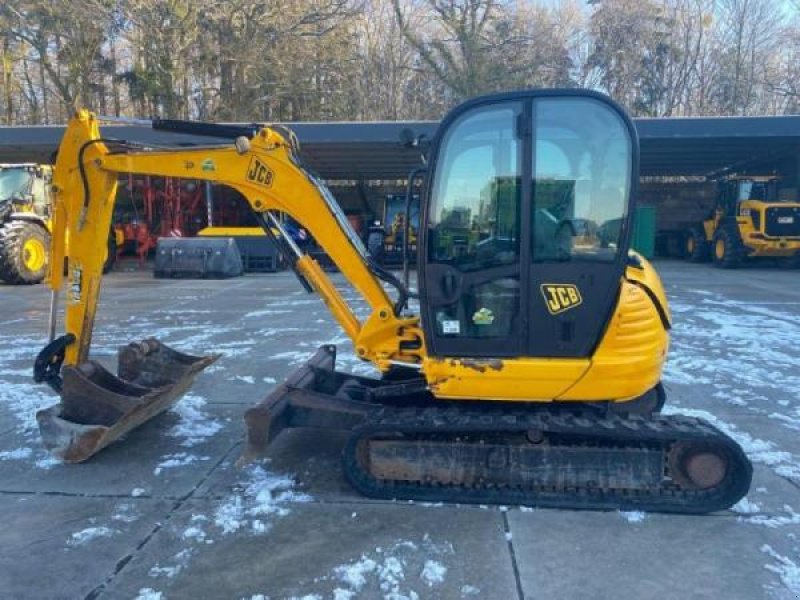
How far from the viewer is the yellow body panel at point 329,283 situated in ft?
12.6

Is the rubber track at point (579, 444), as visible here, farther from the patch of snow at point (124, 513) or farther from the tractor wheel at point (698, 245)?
the tractor wheel at point (698, 245)

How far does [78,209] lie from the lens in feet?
15.3

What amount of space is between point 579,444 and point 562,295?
2.84 feet

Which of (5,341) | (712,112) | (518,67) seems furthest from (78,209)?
(712,112)

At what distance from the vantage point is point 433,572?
3.12 m

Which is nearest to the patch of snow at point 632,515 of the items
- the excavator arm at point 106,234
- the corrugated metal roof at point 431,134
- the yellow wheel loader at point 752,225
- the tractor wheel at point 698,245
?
the excavator arm at point 106,234

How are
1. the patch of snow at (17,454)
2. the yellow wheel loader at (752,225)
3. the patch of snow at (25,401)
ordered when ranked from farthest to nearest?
the yellow wheel loader at (752,225) → the patch of snow at (25,401) → the patch of snow at (17,454)

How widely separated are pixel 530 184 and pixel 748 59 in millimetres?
37526

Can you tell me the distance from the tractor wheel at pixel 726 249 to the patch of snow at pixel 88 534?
19.6 m

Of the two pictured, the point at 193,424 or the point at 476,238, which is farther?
the point at 193,424

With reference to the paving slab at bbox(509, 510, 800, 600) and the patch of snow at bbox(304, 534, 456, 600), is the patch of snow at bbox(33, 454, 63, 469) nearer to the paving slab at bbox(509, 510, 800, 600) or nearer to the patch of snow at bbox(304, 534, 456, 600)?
the patch of snow at bbox(304, 534, 456, 600)

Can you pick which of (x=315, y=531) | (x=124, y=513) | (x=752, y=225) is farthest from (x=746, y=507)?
(x=752, y=225)

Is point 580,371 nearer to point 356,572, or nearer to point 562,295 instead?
point 562,295

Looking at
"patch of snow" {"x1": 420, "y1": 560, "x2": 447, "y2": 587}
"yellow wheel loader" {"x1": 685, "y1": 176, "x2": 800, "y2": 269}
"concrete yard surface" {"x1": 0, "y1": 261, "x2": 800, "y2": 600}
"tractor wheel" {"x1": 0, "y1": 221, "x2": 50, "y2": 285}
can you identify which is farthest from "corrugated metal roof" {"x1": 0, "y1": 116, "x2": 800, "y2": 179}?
"patch of snow" {"x1": 420, "y1": 560, "x2": 447, "y2": 587}
